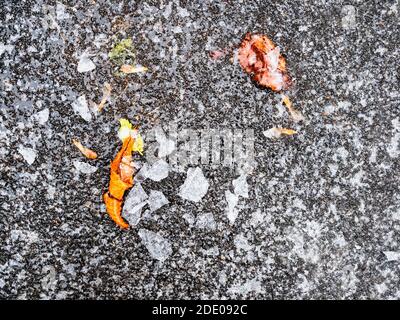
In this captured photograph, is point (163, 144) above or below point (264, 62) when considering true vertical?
below

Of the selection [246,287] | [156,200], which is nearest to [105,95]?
[156,200]

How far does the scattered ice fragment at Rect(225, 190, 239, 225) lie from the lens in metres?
1.97

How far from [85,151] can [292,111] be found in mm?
958

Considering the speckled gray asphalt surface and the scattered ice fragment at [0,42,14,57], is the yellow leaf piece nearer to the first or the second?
the speckled gray asphalt surface

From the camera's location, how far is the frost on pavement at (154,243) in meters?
1.95

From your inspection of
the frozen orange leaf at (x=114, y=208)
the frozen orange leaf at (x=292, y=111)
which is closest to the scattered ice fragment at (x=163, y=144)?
the frozen orange leaf at (x=114, y=208)

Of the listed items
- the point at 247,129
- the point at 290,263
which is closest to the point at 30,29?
the point at 247,129

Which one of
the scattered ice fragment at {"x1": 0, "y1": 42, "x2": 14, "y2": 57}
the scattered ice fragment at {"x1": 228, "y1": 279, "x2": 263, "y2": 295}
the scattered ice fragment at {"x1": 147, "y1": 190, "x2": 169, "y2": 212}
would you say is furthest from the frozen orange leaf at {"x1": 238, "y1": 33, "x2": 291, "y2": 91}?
the scattered ice fragment at {"x1": 0, "y1": 42, "x2": 14, "y2": 57}

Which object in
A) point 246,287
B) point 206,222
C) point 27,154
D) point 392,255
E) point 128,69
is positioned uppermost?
point 128,69

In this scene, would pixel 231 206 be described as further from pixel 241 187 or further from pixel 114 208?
pixel 114 208

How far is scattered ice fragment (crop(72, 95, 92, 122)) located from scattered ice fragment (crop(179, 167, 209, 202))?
52 cm

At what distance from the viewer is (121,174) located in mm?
1940

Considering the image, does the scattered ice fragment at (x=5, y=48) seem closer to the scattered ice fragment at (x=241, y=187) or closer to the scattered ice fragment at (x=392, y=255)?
the scattered ice fragment at (x=241, y=187)

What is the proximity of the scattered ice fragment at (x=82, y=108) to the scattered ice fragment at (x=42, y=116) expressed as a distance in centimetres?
12
